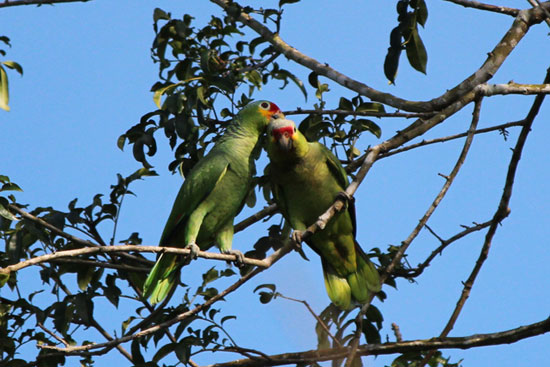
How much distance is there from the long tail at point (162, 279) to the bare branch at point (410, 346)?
64cm

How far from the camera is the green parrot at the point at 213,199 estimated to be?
12.3 feet

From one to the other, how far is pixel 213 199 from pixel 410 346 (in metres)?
1.51

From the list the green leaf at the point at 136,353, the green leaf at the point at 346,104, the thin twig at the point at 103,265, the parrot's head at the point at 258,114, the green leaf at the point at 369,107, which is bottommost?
the green leaf at the point at 136,353

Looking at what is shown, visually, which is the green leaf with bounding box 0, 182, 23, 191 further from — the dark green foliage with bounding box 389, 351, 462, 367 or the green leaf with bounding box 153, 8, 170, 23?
the dark green foliage with bounding box 389, 351, 462, 367

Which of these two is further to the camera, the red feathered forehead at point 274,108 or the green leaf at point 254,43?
the red feathered forehead at point 274,108

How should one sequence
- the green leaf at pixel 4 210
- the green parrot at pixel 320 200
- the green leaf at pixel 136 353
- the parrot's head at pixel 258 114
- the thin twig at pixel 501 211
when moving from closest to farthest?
the thin twig at pixel 501 211 → the green leaf at pixel 4 210 → the green leaf at pixel 136 353 → the green parrot at pixel 320 200 → the parrot's head at pixel 258 114

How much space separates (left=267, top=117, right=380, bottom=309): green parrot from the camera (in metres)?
3.58

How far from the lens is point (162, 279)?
3.68 meters

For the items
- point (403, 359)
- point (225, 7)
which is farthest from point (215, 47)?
point (403, 359)

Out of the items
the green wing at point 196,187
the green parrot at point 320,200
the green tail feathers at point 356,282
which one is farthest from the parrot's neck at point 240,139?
the green tail feathers at point 356,282

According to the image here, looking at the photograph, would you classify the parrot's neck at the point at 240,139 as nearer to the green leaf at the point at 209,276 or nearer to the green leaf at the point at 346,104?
the green leaf at the point at 346,104

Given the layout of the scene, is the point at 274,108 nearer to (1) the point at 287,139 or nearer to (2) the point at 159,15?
(1) the point at 287,139

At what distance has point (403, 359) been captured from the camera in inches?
119

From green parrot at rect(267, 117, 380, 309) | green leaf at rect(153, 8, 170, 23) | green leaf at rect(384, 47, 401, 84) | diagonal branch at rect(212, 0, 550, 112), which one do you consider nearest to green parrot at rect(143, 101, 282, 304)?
green parrot at rect(267, 117, 380, 309)
